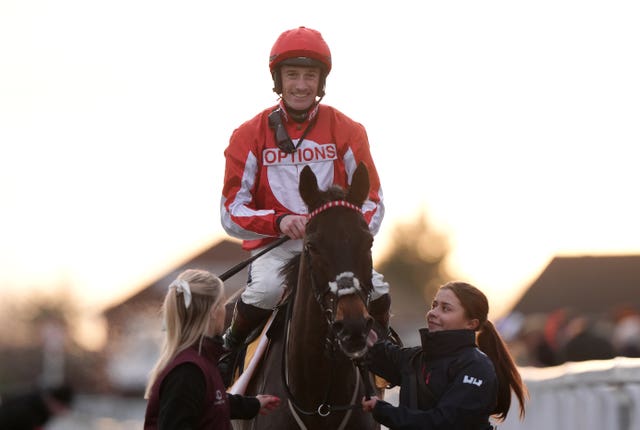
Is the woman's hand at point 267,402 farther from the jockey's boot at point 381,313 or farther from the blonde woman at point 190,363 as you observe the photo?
the jockey's boot at point 381,313

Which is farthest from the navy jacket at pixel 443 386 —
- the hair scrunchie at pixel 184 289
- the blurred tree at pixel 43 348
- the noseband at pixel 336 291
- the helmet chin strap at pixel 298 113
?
the blurred tree at pixel 43 348

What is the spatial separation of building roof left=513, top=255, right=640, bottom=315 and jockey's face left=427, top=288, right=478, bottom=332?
3911 centimetres

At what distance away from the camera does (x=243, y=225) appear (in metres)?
7.52

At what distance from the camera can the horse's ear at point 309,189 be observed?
678 centimetres

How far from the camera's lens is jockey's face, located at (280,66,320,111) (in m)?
7.71

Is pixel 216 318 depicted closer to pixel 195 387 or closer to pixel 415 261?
pixel 195 387

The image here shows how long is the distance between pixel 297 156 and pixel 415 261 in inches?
3182

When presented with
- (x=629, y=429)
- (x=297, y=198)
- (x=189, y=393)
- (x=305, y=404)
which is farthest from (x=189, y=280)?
(x=629, y=429)

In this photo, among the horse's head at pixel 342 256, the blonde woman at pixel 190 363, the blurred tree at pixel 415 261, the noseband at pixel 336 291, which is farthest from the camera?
the blurred tree at pixel 415 261

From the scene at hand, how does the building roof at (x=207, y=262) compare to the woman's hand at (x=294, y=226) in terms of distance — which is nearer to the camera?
the woman's hand at (x=294, y=226)

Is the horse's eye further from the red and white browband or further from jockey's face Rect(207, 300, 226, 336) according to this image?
jockey's face Rect(207, 300, 226, 336)

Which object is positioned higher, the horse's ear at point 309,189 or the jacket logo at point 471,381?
the horse's ear at point 309,189

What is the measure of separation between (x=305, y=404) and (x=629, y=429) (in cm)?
238

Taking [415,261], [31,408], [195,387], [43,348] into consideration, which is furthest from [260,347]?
[415,261]
